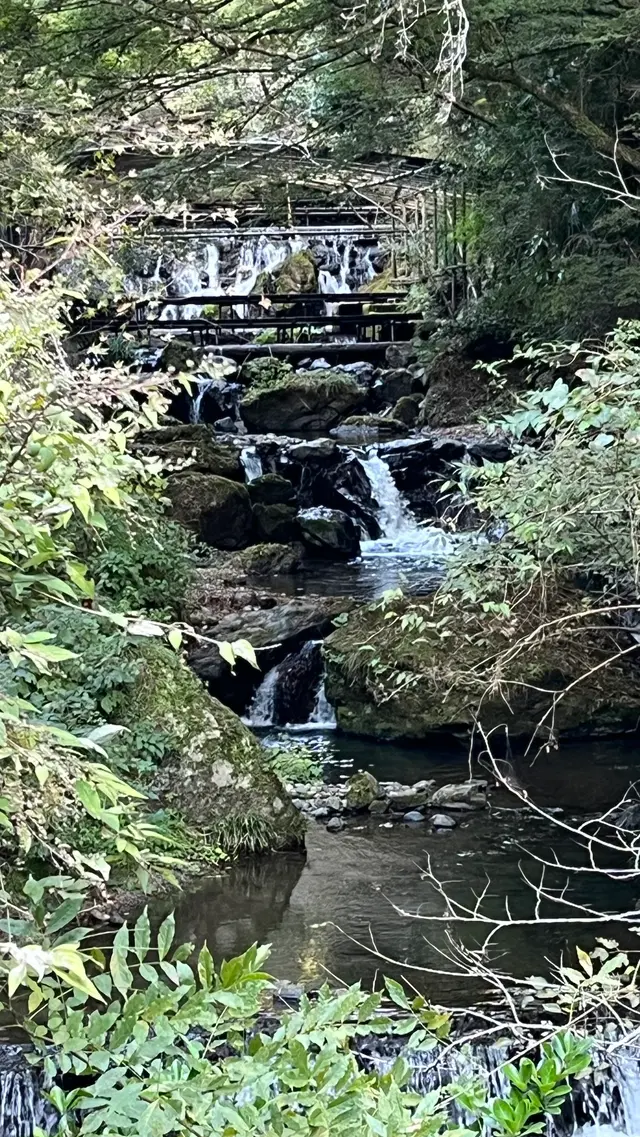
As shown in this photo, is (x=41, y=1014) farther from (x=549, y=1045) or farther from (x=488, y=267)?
(x=488, y=267)

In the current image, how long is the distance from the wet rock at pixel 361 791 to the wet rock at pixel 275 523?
6.81m

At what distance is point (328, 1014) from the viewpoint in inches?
97.3

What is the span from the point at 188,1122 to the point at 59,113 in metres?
6.05

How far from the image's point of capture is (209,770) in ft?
22.9

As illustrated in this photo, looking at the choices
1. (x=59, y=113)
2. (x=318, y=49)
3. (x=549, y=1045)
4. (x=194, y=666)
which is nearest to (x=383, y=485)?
(x=194, y=666)

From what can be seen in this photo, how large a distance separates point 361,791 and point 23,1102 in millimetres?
3706

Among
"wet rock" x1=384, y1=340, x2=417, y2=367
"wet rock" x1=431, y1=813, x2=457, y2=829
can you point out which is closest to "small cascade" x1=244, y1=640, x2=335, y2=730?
"wet rock" x1=431, y1=813, x2=457, y2=829

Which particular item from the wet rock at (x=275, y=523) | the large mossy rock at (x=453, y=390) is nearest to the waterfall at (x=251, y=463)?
the wet rock at (x=275, y=523)

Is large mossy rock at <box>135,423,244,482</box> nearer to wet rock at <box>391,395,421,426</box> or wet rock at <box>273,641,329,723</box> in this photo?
wet rock at <box>391,395,421,426</box>

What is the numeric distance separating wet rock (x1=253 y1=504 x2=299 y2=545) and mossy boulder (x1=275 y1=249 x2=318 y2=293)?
11654 mm

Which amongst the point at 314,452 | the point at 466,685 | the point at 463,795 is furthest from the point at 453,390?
the point at 463,795

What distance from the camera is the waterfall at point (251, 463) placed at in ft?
52.5

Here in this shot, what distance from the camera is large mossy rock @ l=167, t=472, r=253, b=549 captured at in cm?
1388

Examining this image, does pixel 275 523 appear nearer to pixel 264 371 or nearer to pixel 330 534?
pixel 330 534
